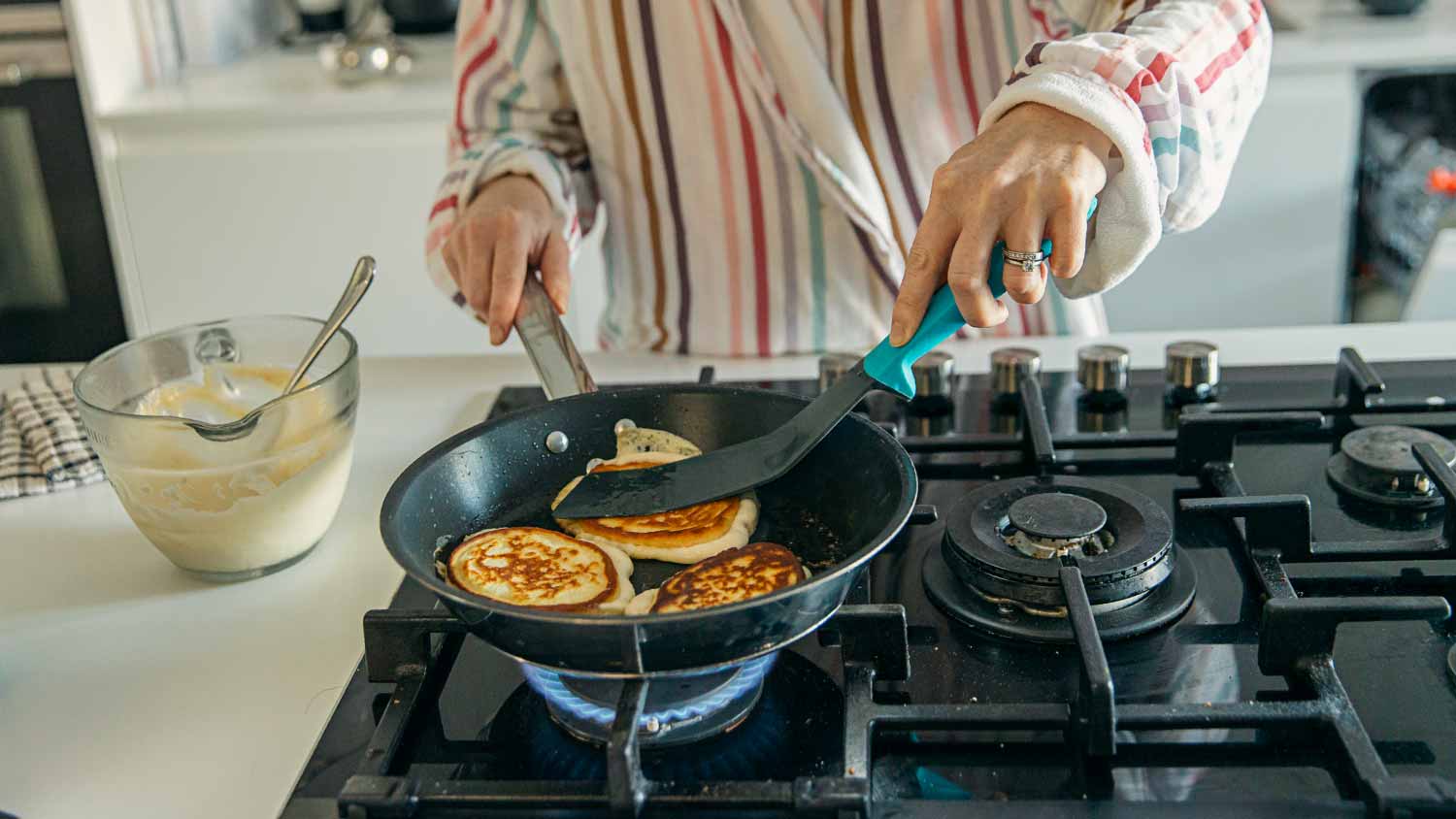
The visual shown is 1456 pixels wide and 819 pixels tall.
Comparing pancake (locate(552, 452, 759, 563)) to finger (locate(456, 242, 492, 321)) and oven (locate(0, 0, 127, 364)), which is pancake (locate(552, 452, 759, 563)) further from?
oven (locate(0, 0, 127, 364))

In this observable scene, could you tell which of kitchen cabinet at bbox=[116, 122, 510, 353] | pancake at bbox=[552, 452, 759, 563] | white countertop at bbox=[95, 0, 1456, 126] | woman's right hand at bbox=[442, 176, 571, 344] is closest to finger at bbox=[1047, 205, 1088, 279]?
pancake at bbox=[552, 452, 759, 563]

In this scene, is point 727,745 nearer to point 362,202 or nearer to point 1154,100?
point 1154,100

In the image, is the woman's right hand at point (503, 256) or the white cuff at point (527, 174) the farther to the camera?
the white cuff at point (527, 174)

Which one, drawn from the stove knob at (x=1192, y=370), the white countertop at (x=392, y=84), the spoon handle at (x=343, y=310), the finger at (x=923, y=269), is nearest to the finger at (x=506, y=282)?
the spoon handle at (x=343, y=310)

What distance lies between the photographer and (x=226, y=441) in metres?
0.80

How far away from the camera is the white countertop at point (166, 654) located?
686 mm

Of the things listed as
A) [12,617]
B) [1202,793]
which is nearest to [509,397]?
[12,617]

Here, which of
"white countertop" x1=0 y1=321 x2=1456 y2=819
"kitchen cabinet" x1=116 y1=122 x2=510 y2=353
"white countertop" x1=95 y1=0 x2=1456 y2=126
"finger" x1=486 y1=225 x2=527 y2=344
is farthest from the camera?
"kitchen cabinet" x1=116 y1=122 x2=510 y2=353

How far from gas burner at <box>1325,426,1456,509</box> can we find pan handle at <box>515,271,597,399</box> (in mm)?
491

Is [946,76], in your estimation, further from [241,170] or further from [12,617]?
[241,170]

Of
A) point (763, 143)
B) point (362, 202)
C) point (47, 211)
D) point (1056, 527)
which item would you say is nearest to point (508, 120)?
point (763, 143)

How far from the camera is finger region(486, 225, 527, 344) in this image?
3.13 feet

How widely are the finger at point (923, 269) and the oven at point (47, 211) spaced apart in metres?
2.00

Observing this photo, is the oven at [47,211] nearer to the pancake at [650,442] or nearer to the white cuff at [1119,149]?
the pancake at [650,442]
